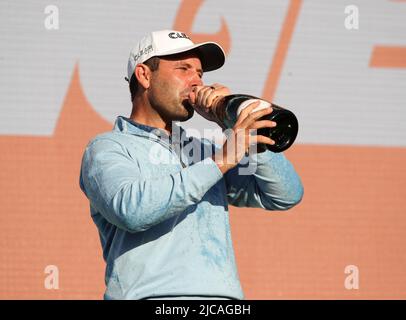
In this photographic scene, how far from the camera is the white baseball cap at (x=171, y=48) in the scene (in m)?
2.08

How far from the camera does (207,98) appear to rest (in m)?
1.92

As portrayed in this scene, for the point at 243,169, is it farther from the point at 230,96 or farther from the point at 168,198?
the point at 168,198

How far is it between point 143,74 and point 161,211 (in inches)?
19.3

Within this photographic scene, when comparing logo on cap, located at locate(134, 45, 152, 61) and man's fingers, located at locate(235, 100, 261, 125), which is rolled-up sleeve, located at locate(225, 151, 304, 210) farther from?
logo on cap, located at locate(134, 45, 152, 61)

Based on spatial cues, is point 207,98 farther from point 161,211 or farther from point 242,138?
point 161,211

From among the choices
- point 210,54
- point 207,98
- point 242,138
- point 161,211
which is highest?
point 210,54

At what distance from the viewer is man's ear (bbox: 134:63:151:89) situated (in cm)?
210

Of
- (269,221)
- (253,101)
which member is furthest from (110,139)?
(269,221)

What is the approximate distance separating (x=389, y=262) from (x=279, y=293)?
0.52 m

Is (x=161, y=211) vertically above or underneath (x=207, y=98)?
underneath

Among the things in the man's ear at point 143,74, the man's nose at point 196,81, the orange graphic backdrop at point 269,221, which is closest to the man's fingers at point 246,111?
the man's nose at point 196,81

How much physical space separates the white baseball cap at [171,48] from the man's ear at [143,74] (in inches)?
0.6

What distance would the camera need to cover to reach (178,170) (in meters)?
1.92

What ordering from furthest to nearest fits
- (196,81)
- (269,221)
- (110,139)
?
(269,221) < (196,81) < (110,139)
